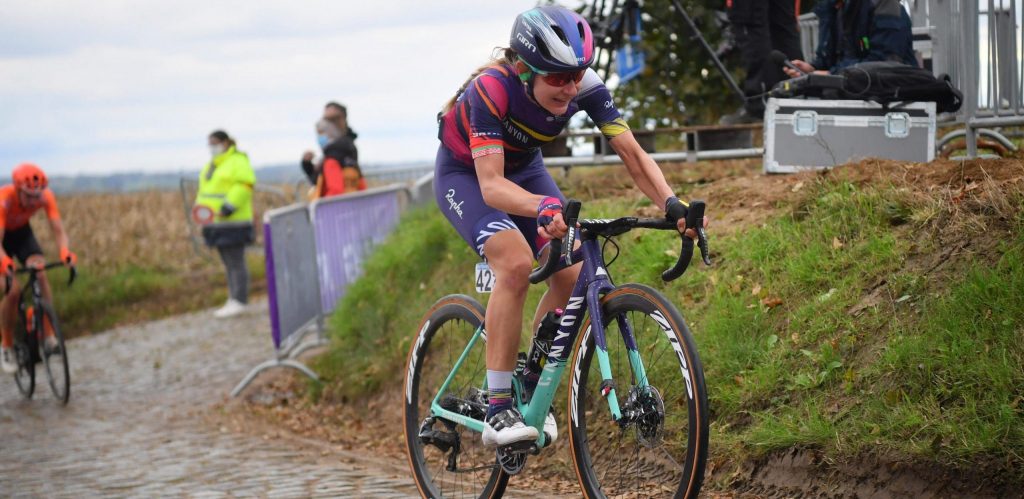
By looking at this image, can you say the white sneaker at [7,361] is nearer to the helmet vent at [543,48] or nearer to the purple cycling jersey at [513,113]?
the purple cycling jersey at [513,113]

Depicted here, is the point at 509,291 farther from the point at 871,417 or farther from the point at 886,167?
the point at 886,167

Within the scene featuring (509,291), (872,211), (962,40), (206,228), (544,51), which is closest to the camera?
(544,51)

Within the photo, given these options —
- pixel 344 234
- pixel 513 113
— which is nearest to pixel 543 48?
pixel 513 113

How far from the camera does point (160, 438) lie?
996cm

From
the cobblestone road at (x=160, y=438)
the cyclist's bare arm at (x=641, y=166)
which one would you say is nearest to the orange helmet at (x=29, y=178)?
the cobblestone road at (x=160, y=438)

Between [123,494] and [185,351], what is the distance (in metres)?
7.52

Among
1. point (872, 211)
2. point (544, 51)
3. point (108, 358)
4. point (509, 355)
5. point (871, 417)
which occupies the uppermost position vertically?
point (544, 51)

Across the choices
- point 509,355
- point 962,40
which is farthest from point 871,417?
point 962,40

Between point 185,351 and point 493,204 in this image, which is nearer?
point 493,204

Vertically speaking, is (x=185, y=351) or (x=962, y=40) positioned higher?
(x=962, y=40)

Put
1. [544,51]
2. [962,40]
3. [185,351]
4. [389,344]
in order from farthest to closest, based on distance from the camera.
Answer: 1. [185,351]
2. [389,344]
3. [962,40]
4. [544,51]

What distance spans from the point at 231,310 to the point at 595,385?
12532 millimetres

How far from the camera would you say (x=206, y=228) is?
16.6 meters

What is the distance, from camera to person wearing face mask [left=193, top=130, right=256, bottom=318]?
16641mm
